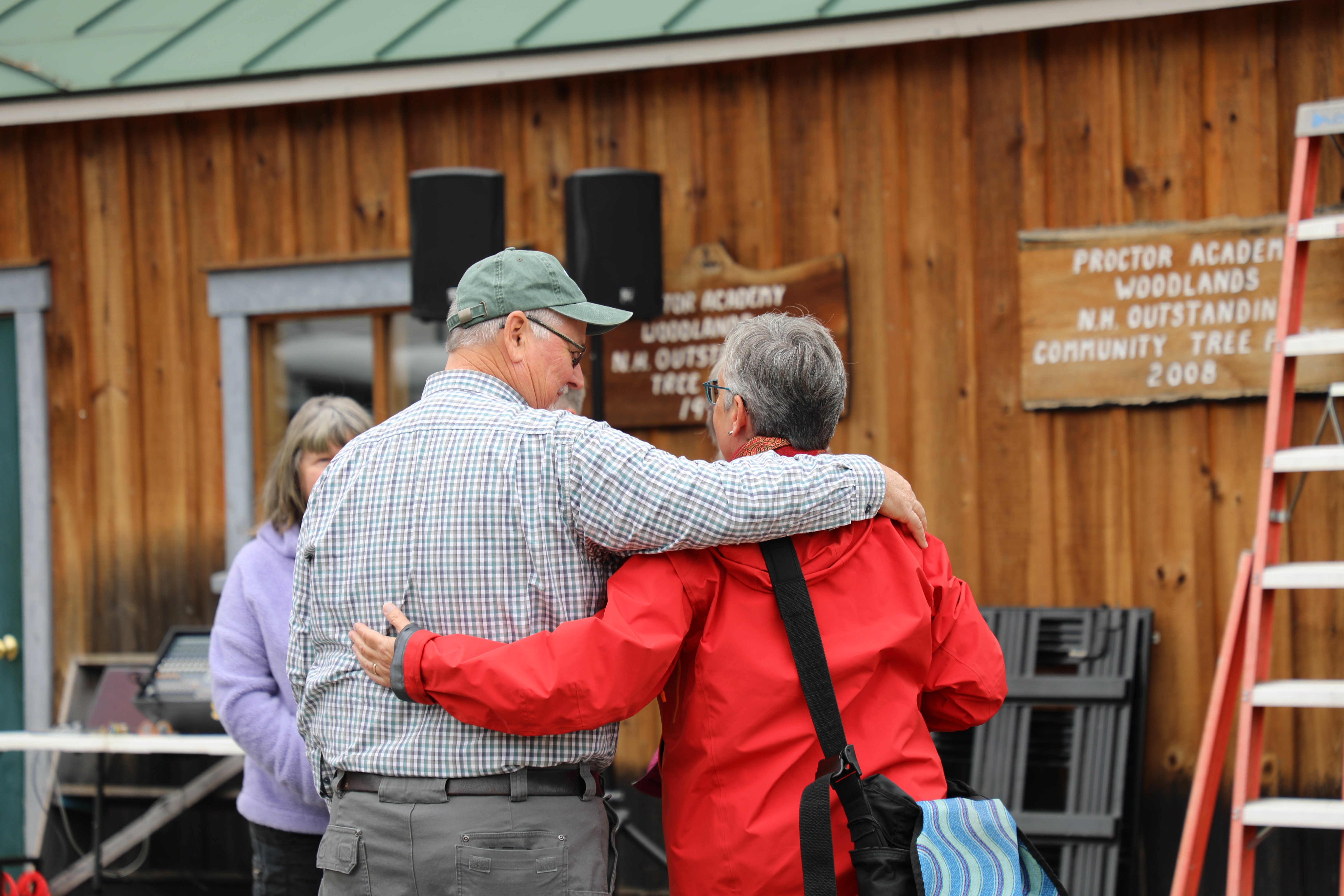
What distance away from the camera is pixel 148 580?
5.11m

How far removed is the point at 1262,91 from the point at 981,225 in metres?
0.97

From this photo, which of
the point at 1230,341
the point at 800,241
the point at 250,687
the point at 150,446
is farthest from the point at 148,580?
the point at 1230,341

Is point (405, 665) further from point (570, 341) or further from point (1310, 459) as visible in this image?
point (1310, 459)

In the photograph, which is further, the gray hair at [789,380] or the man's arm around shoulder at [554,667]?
the gray hair at [789,380]

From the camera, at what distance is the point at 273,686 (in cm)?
277

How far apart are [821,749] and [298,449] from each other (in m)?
1.62

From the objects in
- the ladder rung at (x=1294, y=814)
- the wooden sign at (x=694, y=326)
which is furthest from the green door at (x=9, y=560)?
the ladder rung at (x=1294, y=814)

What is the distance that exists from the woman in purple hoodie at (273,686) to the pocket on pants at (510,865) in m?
1.03

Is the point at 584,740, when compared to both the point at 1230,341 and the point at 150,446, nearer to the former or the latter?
the point at 1230,341

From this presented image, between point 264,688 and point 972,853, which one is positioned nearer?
point 972,853

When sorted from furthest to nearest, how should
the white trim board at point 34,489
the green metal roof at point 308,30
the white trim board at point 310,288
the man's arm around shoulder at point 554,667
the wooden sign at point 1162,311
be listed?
the white trim board at point 34,489, the white trim board at point 310,288, the green metal roof at point 308,30, the wooden sign at point 1162,311, the man's arm around shoulder at point 554,667

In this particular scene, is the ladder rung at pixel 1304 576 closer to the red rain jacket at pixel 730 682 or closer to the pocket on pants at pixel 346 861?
the red rain jacket at pixel 730 682

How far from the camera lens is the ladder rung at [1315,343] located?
10.0ft

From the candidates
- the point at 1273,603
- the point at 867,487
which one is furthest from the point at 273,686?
the point at 1273,603
